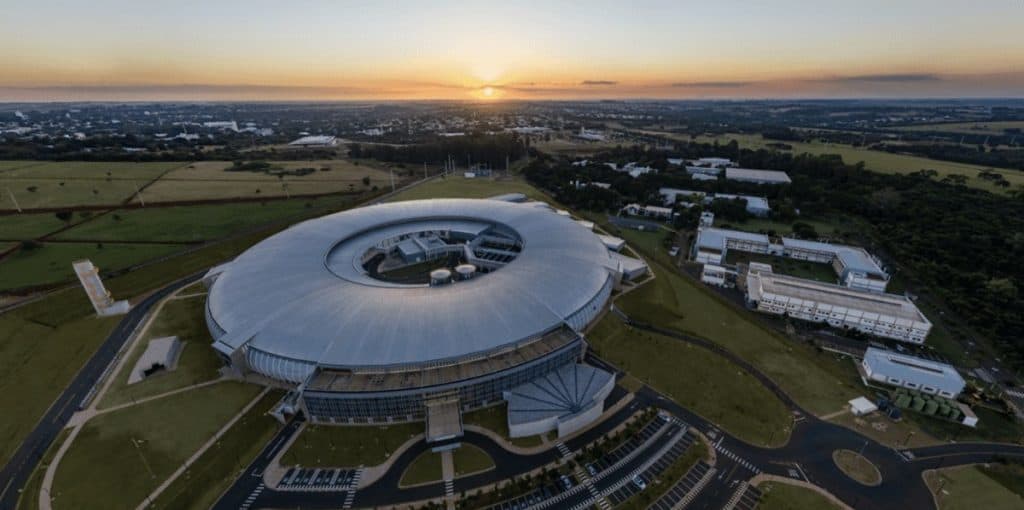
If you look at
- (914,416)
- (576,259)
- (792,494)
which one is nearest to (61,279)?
(576,259)

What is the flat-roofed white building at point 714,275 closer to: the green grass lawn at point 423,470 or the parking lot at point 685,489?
the parking lot at point 685,489

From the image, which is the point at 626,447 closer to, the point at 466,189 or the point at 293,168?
the point at 466,189

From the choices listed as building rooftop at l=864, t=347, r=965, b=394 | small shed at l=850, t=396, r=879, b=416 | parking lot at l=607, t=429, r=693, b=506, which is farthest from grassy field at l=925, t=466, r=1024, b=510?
parking lot at l=607, t=429, r=693, b=506

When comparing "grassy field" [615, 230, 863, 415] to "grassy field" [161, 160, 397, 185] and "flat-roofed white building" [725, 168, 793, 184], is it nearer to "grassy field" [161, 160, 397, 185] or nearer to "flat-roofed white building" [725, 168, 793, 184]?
"flat-roofed white building" [725, 168, 793, 184]

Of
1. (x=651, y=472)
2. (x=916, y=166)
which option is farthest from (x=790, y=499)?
(x=916, y=166)

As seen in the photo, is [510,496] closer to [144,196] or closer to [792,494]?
[792,494]

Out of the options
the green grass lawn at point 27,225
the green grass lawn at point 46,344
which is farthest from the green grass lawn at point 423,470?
the green grass lawn at point 27,225
